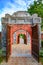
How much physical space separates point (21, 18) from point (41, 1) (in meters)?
11.2

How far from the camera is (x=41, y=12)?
74.6 ft

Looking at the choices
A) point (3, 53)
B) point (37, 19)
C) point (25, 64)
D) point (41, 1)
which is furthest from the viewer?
point (41, 1)

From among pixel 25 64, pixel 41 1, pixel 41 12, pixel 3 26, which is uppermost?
pixel 41 1

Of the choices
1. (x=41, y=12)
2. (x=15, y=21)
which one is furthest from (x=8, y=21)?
(x=41, y=12)

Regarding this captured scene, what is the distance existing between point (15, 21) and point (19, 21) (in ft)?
0.96

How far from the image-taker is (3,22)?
12781 mm

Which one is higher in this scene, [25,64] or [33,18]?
[33,18]

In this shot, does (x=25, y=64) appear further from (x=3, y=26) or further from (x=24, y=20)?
(x=24, y=20)

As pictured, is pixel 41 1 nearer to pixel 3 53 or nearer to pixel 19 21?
pixel 19 21

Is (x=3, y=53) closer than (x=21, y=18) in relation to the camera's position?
Yes

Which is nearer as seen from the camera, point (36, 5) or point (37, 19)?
point (37, 19)

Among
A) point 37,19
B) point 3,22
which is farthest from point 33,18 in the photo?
point 3,22

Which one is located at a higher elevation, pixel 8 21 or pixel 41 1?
pixel 41 1

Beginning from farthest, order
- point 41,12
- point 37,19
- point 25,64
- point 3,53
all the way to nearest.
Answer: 1. point 41,12
2. point 37,19
3. point 3,53
4. point 25,64
